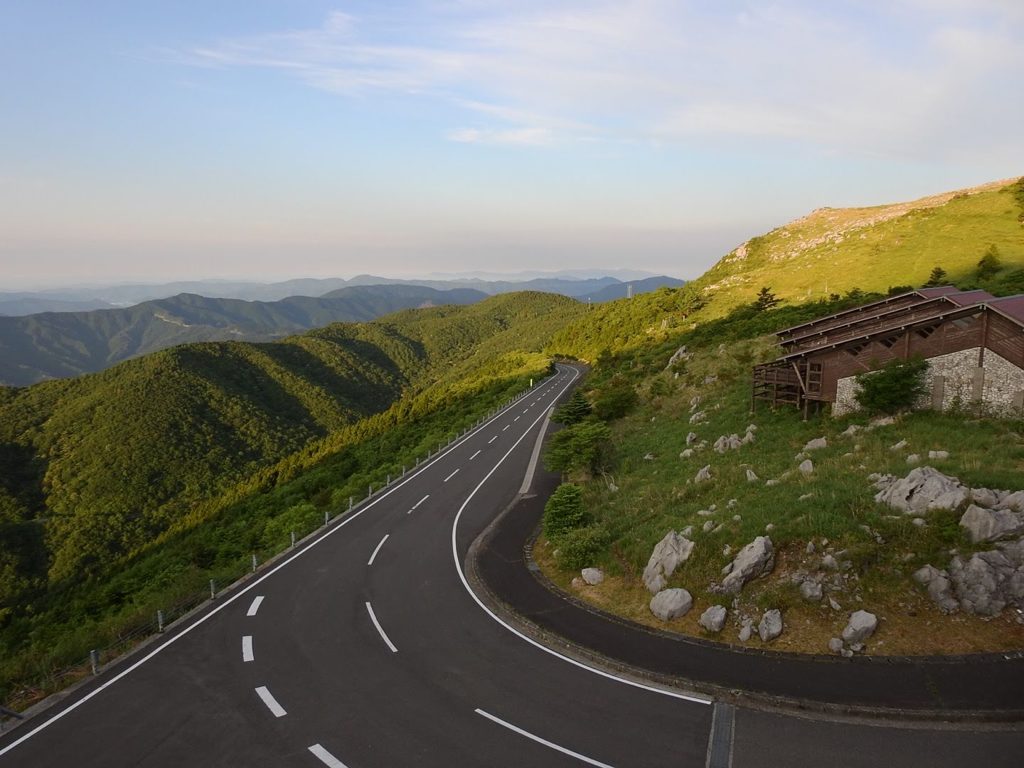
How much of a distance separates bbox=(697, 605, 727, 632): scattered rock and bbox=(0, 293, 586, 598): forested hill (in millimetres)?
83337

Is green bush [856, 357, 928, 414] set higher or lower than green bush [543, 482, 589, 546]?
higher

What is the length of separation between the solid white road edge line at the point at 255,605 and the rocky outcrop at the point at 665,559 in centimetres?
1394

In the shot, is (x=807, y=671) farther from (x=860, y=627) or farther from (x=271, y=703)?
(x=271, y=703)

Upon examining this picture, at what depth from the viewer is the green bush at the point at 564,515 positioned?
79.2ft

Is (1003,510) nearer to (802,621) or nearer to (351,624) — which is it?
(802,621)

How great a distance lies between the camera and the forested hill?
270 feet

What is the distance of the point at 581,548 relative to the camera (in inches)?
858

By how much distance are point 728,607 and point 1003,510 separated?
824 cm

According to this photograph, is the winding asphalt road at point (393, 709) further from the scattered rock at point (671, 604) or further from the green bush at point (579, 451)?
the green bush at point (579, 451)

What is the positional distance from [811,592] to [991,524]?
530 cm

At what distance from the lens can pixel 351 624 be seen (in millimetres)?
19219

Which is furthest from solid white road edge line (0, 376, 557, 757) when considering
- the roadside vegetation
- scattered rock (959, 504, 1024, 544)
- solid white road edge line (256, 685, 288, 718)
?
scattered rock (959, 504, 1024, 544)

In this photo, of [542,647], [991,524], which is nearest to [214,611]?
[542,647]

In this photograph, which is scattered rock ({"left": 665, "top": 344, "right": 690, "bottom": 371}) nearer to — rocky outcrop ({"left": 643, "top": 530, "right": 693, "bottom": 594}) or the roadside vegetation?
the roadside vegetation
